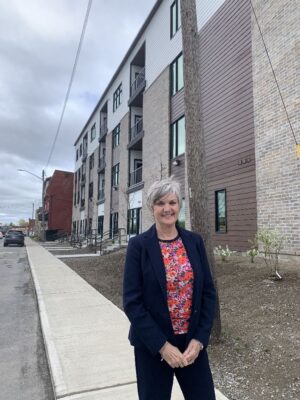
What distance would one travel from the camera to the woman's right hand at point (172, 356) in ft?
7.38

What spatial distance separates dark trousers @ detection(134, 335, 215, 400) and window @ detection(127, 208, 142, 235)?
72.8 ft

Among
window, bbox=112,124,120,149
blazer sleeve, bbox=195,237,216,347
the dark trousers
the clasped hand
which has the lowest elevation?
the dark trousers

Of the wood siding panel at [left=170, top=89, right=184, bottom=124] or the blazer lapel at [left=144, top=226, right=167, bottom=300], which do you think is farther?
the wood siding panel at [left=170, top=89, right=184, bottom=124]

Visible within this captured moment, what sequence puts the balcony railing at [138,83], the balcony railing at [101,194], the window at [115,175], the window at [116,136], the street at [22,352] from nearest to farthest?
the street at [22,352] → the balcony railing at [138,83] → the window at [115,175] → the window at [116,136] → the balcony railing at [101,194]

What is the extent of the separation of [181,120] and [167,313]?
1752 centimetres

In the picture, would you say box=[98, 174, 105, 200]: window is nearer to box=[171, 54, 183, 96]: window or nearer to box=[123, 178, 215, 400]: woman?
box=[171, 54, 183, 96]: window

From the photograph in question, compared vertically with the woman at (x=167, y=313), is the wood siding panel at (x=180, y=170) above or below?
above

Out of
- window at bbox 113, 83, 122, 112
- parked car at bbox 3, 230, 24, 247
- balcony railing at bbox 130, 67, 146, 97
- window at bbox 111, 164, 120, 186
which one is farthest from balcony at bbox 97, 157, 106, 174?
balcony railing at bbox 130, 67, 146, 97

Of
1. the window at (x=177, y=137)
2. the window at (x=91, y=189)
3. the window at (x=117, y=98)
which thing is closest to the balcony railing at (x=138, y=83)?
the window at (x=117, y=98)

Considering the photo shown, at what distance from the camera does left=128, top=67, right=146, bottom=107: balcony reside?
25.0 meters

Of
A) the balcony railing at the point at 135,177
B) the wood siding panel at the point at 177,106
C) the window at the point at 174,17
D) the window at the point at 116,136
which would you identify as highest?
the window at the point at 174,17

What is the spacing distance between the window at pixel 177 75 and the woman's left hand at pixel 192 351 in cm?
1806

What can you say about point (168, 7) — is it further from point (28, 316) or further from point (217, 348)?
point (217, 348)

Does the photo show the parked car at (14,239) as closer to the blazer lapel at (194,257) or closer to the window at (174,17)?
the window at (174,17)
